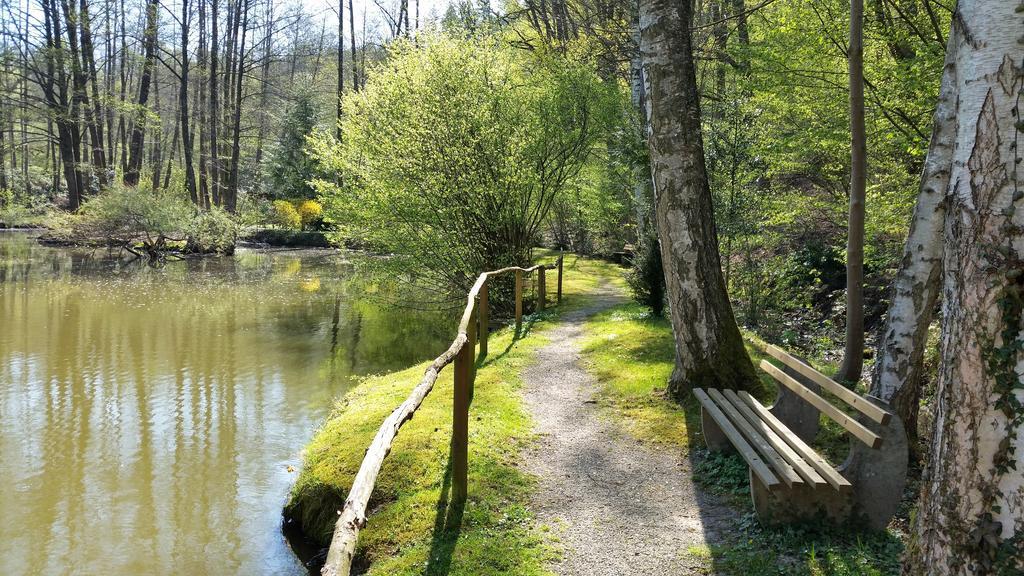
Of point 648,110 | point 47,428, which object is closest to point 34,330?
point 47,428

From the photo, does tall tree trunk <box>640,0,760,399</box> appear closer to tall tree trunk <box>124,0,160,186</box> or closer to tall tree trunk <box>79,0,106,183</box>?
tall tree trunk <box>124,0,160,186</box>

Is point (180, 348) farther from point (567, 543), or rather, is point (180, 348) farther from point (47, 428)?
point (567, 543)

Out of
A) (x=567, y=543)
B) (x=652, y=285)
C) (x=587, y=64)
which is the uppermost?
(x=587, y=64)

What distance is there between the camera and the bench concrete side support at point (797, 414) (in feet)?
17.2

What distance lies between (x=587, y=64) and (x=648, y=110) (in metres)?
10.9

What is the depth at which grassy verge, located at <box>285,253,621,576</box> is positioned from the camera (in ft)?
13.1

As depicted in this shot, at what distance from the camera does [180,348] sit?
12.2 meters

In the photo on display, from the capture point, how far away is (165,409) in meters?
8.84

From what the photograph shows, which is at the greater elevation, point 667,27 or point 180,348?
point 667,27

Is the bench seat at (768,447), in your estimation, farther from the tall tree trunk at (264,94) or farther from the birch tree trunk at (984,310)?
the tall tree trunk at (264,94)

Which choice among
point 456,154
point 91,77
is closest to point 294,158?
point 91,77

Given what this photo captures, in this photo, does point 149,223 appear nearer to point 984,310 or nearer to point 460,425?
point 460,425

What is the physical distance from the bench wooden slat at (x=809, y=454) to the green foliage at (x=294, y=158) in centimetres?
3473

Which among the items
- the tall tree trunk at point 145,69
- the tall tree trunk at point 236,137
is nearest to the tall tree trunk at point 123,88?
the tall tree trunk at point 145,69
